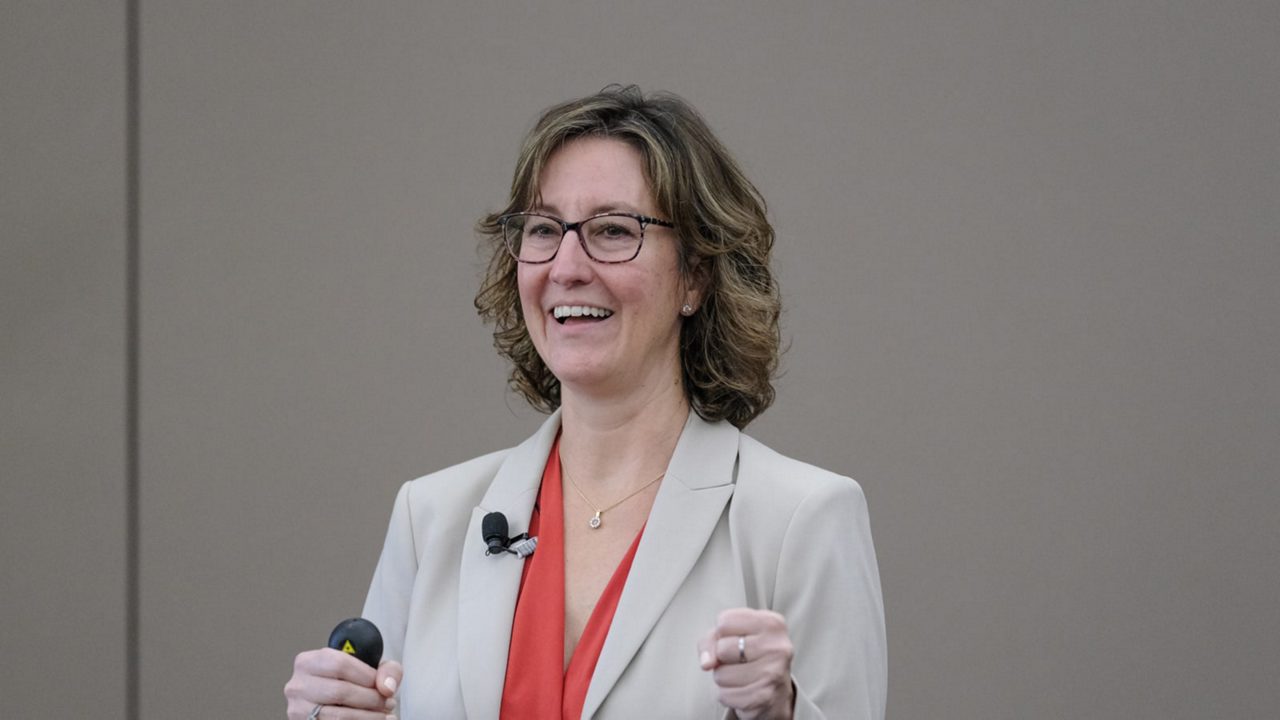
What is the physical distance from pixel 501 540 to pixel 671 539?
0.95ft

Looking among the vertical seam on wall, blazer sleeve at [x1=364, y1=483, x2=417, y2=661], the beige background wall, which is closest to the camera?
blazer sleeve at [x1=364, y1=483, x2=417, y2=661]

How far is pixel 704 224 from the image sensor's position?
238 cm

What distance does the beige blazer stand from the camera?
209cm

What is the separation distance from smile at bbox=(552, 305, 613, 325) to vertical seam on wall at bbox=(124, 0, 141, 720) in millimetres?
2328

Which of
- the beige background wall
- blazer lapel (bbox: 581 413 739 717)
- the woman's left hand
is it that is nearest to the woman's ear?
blazer lapel (bbox: 581 413 739 717)

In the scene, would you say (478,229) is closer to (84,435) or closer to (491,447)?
(491,447)

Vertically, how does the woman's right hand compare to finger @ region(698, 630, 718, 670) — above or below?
below

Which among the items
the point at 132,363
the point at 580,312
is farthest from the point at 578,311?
the point at 132,363

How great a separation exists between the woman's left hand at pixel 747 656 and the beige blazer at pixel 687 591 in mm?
138

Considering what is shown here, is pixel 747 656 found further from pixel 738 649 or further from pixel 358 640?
pixel 358 640

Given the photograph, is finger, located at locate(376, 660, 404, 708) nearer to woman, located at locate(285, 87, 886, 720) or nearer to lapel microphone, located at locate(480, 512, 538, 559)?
woman, located at locate(285, 87, 886, 720)

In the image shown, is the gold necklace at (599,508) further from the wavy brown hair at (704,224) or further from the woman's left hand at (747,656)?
the woman's left hand at (747,656)

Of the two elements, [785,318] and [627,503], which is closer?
[627,503]

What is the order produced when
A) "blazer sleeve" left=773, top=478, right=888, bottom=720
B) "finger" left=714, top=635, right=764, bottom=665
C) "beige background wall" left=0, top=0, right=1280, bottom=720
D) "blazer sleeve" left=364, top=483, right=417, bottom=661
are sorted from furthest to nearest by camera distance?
"beige background wall" left=0, top=0, right=1280, bottom=720
"blazer sleeve" left=364, top=483, right=417, bottom=661
"blazer sleeve" left=773, top=478, right=888, bottom=720
"finger" left=714, top=635, right=764, bottom=665
